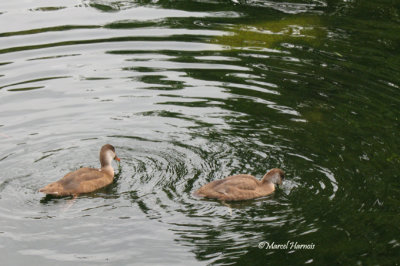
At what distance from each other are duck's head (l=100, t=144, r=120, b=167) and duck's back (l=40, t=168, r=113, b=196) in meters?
0.21

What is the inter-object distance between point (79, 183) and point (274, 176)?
2832 mm

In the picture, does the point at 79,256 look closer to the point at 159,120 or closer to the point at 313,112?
the point at 159,120

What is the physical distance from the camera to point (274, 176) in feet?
36.6

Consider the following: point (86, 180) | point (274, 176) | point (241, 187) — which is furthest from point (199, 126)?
point (86, 180)

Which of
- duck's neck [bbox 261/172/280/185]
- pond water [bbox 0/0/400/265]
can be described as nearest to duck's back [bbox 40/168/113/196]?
pond water [bbox 0/0/400/265]

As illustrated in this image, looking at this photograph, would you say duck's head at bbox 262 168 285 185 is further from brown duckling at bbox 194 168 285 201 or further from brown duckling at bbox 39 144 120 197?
brown duckling at bbox 39 144 120 197

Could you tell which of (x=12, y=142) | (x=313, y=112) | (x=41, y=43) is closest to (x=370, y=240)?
(x=313, y=112)

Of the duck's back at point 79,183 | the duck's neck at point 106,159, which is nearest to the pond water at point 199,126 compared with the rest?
the duck's back at point 79,183

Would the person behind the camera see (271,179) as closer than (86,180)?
Yes

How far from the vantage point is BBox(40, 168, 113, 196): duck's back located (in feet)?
36.0

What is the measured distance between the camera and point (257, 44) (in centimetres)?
1731

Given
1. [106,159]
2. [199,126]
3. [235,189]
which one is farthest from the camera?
[199,126]

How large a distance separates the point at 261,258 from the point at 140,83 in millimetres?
6602

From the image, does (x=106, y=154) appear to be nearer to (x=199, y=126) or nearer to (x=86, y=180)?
(x=86, y=180)
